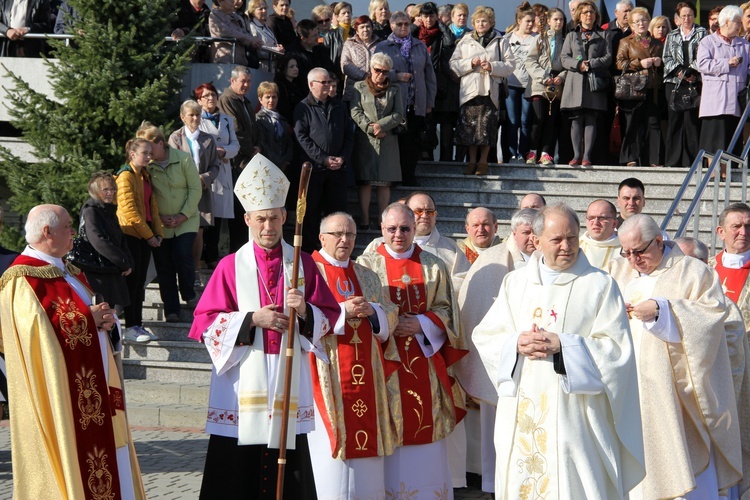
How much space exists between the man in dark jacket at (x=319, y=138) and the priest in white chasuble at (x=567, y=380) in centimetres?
559

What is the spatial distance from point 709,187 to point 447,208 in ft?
9.31

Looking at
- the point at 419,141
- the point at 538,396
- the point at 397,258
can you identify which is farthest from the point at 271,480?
the point at 419,141

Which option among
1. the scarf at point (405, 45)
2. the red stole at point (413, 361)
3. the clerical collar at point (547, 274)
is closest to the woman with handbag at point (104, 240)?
the red stole at point (413, 361)

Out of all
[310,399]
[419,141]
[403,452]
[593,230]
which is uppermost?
[419,141]

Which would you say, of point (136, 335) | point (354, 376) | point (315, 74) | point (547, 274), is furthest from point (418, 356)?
point (315, 74)

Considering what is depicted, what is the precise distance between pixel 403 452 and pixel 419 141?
5.90 meters

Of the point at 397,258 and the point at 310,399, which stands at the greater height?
the point at 397,258

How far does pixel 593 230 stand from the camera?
872 cm

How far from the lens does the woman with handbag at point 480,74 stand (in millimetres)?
13023

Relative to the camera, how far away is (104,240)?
9891 mm

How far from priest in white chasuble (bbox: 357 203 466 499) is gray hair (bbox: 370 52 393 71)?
4078mm

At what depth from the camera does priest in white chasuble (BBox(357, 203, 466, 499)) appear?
8.04 m

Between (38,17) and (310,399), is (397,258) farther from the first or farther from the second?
(38,17)

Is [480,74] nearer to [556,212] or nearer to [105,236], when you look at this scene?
[105,236]
